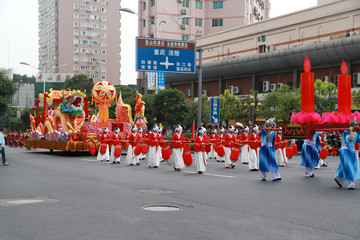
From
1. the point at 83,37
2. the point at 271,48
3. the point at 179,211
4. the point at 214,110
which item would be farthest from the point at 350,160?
the point at 83,37

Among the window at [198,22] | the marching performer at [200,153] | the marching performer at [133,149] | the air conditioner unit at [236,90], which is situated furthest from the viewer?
the window at [198,22]

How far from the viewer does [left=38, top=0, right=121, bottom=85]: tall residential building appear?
97938 mm

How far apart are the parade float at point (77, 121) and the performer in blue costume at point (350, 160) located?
606 inches

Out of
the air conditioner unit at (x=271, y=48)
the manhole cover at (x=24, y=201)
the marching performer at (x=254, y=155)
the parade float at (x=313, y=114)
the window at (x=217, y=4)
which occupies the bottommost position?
the manhole cover at (x=24, y=201)

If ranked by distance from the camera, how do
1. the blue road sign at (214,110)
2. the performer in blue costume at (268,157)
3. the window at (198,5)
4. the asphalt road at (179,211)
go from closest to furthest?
the asphalt road at (179,211) < the performer in blue costume at (268,157) < the blue road sign at (214,110) < the window at (198,5)

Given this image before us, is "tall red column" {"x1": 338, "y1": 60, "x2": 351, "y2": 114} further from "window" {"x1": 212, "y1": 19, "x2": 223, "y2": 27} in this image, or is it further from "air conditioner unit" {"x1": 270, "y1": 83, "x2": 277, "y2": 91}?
"window" {"x1": 212, "y1": 19, "x2": 223, "y2": 27}

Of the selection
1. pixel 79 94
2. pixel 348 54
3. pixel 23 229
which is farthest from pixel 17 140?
pixel 23 229

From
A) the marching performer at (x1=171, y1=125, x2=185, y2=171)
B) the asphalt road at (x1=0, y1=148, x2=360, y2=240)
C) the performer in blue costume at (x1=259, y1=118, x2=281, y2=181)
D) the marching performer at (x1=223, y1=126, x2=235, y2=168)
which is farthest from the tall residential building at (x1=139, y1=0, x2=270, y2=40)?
the asphalt road at (x1=0, y1=148, x2=360, y2=240)

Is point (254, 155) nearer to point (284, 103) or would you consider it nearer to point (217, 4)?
point (284, 103)

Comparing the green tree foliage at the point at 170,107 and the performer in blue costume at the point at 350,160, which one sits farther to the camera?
the green tree foliage at the point at 170,107

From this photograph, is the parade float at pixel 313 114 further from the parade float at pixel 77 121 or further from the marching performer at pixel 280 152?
the parade float at pixel 77 121

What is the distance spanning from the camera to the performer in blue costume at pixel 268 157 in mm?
12727

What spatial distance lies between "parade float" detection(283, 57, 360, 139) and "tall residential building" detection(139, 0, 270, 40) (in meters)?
50.6

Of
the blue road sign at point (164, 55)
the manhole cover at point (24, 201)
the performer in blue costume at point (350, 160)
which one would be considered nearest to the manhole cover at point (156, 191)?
the manhole cover at point (24, 201)
